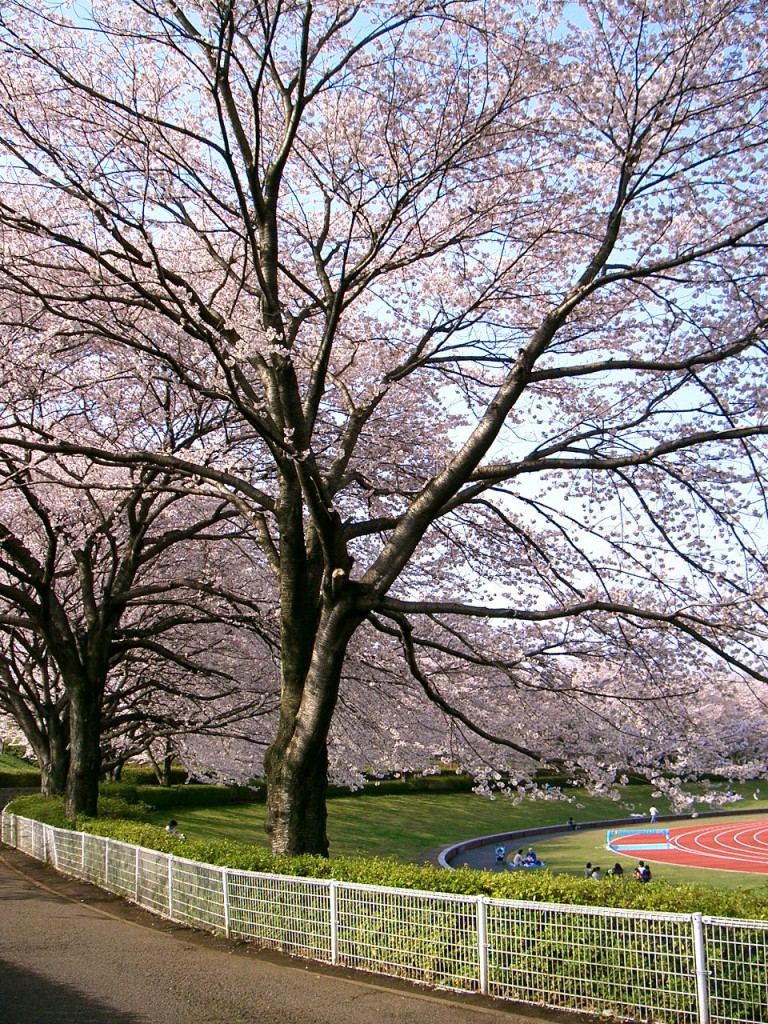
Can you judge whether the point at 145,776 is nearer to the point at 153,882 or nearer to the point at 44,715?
the point at 44,715

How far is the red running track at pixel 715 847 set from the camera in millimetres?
36000

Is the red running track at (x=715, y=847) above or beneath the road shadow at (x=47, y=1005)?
beneath

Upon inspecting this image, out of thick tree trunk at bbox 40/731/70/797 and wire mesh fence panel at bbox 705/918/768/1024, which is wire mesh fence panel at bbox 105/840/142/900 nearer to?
wire mesh fence panel at bbox 705/918/768/1024

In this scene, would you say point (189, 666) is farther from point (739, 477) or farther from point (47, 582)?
point (739, 477)

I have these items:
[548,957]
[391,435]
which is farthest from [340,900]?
[391,435]

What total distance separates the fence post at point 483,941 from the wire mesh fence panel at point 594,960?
4 centimetres

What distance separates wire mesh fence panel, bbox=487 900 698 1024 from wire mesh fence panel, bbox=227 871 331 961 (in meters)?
1.91

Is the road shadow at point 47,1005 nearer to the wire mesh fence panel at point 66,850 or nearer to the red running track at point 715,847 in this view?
the wire mesh fence panel at point 66,850

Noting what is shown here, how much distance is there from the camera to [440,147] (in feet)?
31.6

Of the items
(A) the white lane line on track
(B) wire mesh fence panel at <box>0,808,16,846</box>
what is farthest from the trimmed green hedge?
(A) the white lane line on track

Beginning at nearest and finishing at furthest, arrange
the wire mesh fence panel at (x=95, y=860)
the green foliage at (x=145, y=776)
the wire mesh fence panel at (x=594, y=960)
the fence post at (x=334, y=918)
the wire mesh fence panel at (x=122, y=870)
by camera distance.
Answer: the wire mesh fence panel at (x=594, y=960) < the fence post at (x=334, y=918) < the wire mesh fence panel at (x=122, y=870) < the wire mesh fence panel at (x=95, y=860) < the green foliage at (x=145, y=776)

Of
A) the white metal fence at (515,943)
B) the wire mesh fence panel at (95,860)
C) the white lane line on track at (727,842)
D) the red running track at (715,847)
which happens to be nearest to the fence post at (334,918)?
the white metal fence at (515,943)

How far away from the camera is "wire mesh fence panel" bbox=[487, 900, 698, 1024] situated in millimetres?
5816

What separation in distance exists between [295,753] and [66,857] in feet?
24.9
